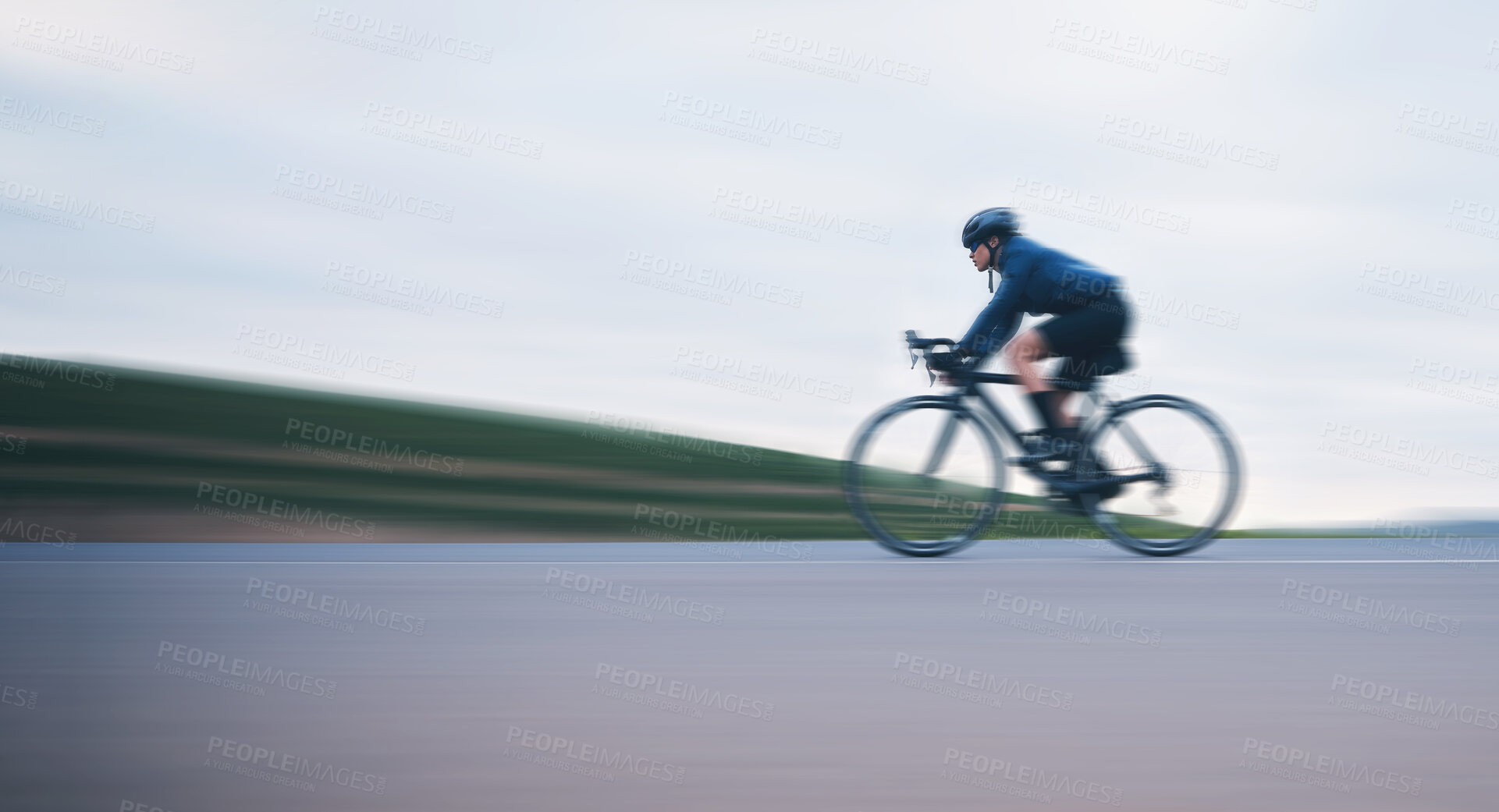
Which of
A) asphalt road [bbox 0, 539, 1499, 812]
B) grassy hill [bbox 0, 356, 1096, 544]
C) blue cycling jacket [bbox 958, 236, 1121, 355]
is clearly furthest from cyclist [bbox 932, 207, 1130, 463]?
asphalt road [bbox 0, 539, 1499, 812]

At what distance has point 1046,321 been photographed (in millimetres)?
7742

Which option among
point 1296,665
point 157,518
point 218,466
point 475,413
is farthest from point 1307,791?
point 475,413

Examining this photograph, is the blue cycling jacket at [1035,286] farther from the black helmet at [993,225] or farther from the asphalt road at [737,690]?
the asphalt road at [737,690]

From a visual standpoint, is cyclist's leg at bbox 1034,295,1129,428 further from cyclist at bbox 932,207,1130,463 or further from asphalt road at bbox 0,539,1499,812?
asphalt road at bbox 0,539,1499,812

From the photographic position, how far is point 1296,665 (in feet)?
14.3

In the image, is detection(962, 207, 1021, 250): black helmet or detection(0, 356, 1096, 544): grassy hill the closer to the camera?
detection(962, 207, 1021, 250): black helmet

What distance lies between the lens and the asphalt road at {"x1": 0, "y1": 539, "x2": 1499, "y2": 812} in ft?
9.75

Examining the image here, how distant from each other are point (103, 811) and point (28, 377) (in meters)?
13.4

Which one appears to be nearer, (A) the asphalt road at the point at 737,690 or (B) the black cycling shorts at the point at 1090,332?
(A) the asphalt road at the point at 737,690

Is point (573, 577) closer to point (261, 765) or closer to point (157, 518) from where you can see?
point (261, 765)

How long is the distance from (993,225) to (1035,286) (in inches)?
18.7

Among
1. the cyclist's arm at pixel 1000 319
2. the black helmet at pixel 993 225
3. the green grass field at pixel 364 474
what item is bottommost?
the green grass field at pixel 364 474

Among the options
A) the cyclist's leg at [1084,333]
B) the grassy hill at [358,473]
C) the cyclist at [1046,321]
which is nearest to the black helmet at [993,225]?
the cyclist at [1046,321]

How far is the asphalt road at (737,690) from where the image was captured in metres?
2.97
